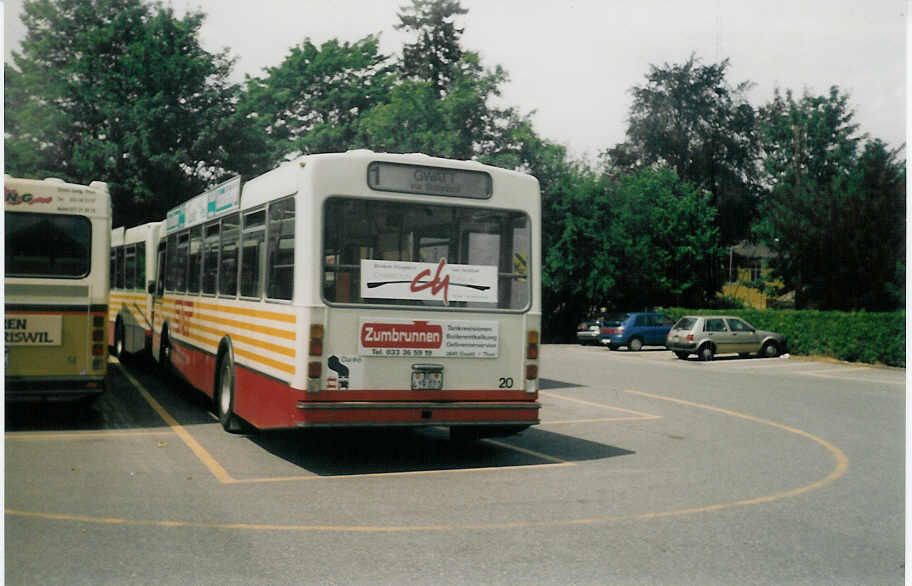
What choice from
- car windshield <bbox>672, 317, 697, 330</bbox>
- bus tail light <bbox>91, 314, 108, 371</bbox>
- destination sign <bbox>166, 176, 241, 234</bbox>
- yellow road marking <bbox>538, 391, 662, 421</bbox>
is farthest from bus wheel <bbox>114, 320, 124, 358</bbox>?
car windshield <bbox>672, 317, 697, 330</bbox>

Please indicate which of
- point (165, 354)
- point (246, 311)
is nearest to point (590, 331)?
point (165, 354)

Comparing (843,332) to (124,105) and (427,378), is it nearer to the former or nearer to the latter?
(124,105)

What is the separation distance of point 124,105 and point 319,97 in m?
12.2

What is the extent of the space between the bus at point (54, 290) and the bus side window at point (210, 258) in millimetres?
1354

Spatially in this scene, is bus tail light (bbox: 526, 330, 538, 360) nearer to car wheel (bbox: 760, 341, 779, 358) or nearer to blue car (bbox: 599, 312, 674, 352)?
car wheel (bbox: 760, 341, 779, 358)

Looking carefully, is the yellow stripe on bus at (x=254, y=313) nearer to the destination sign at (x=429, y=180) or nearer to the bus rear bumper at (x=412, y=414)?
the bus rear bumper at (x=412, y=414)

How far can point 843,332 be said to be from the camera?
30.3 meters

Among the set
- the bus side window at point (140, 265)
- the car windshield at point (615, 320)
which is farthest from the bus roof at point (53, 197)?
the car windshield at point (615, 320)

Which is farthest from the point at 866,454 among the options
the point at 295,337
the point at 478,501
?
the point at 295,337

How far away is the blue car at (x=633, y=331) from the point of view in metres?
36.9

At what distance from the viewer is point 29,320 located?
10.7 m

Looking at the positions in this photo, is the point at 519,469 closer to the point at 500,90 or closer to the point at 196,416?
the point at 196,416

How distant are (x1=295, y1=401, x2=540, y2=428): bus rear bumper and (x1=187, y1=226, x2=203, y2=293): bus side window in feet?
16.8

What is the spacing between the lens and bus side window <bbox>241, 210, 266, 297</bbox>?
32.6ft
